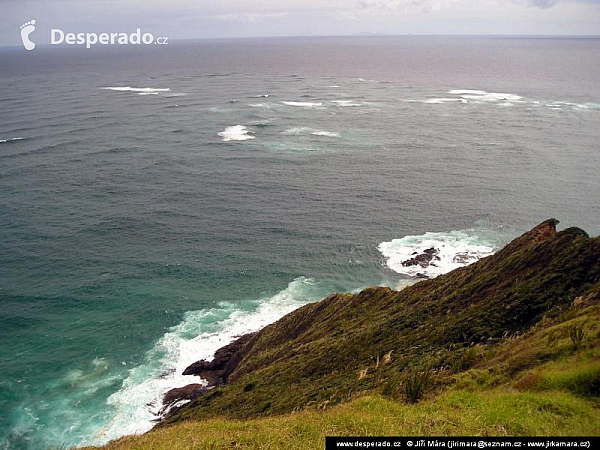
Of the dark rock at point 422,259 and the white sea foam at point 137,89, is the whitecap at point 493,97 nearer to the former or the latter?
the white sea foam at point 137,89

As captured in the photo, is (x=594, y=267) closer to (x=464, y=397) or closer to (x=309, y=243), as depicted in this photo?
(x=464, y=397)

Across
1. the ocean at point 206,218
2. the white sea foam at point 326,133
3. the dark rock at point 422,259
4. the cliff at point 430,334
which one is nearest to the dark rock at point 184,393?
the cliff at point 430,334

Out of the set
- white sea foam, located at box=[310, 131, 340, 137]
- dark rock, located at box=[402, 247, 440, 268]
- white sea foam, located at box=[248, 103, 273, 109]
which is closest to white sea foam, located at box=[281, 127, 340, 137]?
white sea foam, located at box=[310, 131, 340, 137]

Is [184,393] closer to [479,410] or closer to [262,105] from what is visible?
[479,410]

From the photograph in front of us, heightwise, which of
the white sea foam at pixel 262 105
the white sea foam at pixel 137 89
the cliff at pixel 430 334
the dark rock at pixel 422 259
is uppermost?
the white sea foam at pixel 137 89

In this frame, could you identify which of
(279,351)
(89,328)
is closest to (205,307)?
(89,328)
